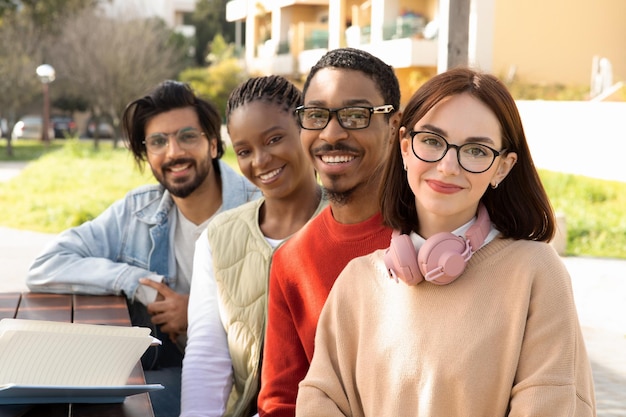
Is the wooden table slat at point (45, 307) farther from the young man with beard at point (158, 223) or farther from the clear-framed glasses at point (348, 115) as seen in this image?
the clear-framed glasses at point (348, 115)

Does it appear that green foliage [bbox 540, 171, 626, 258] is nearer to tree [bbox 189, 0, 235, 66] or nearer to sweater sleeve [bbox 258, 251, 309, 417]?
sweater sleeve [bbox 258, 251, 309, 417]

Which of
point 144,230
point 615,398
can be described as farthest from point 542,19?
point 144,230

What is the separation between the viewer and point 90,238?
3.74 m

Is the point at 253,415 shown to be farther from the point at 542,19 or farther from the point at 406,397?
the point at 542,19

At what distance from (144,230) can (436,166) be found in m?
1.93

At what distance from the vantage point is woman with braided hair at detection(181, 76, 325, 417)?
2875 mm

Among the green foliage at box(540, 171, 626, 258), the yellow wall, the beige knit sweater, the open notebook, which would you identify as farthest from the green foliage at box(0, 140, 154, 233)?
the yellow wall

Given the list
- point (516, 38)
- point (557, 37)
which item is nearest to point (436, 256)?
point (516, 38)

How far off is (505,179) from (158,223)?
189 centimetres

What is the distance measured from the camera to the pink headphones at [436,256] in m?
1.93

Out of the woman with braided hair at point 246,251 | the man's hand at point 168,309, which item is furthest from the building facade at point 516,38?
the woman with braided hair at point 246,251

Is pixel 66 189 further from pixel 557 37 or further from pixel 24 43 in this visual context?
pixel 24 43

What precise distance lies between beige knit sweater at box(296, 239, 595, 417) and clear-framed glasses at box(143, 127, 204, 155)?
179 cm

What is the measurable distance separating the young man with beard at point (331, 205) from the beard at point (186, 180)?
1.18 m
